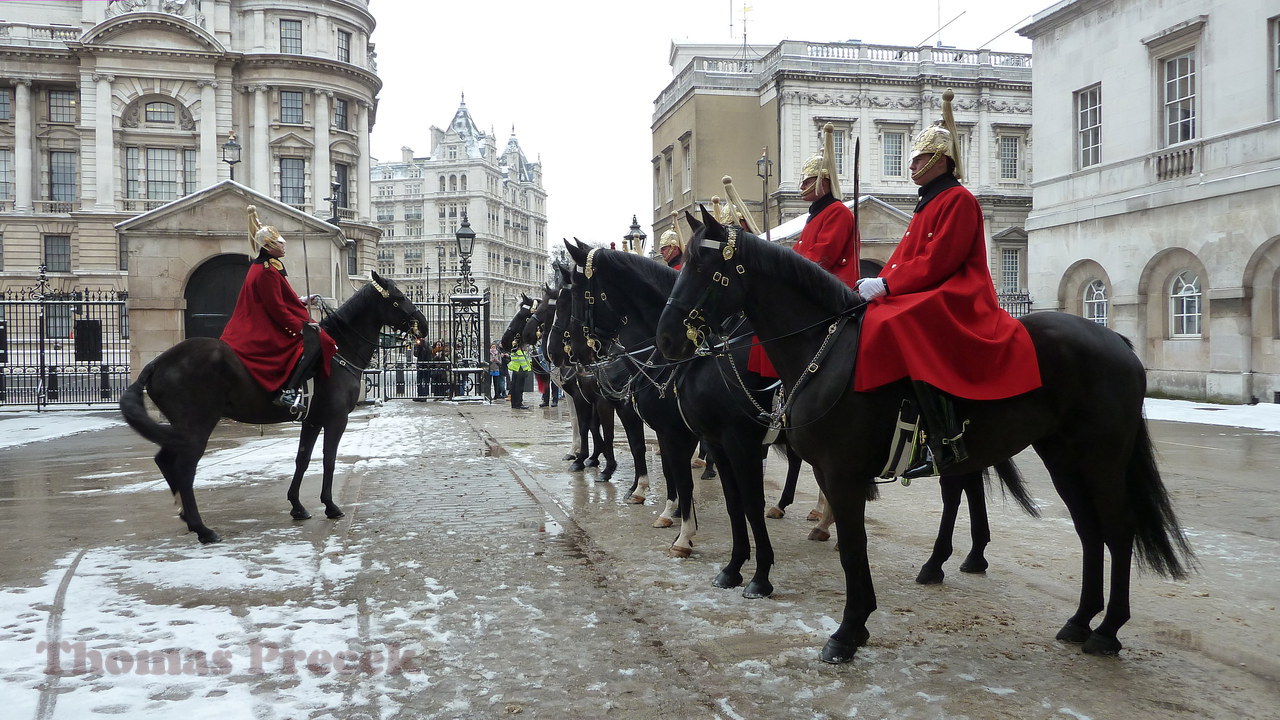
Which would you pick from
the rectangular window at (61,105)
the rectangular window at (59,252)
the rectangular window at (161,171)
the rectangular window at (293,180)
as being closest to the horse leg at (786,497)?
the rectangular window at (293,180)

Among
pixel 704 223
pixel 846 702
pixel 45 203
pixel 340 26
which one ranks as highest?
pixel 340 26

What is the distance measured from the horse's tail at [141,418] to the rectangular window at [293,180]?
49.8 meters

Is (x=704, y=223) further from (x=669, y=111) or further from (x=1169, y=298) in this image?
(x=669, y=111)

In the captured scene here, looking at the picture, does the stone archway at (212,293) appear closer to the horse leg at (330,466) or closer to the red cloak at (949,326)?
the horse leg at (330,466)

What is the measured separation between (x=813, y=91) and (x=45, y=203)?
45.5 m

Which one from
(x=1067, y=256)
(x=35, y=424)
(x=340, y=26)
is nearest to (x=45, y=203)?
(x=340, y=26)

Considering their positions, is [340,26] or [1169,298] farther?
[340,26]

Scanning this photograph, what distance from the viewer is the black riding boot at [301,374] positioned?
7.71m

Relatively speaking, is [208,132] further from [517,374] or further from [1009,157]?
[1009,157]

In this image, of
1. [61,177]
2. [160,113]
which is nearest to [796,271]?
[160,113]

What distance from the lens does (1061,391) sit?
173 inches

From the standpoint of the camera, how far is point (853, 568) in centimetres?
436

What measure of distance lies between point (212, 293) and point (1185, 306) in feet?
74.4

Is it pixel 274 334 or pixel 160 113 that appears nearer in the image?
pixel 274 334
